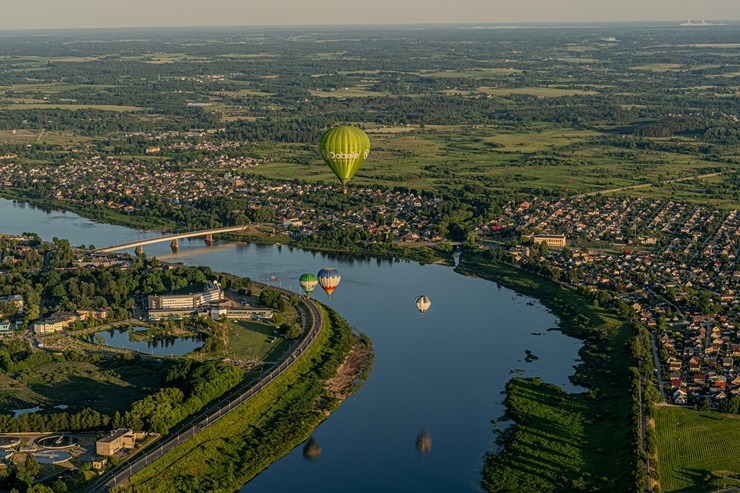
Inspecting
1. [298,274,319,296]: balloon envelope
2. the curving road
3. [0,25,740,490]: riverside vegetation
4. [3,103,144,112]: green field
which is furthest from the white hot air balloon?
[3,103,144,112]: green field

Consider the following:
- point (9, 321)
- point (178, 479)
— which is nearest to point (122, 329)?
point (9, 321)

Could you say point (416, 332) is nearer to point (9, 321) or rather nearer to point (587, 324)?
point (587, 324)

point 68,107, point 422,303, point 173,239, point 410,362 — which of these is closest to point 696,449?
point 410,362

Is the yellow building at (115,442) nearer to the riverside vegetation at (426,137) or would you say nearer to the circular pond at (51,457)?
the circular pond at (51,457)

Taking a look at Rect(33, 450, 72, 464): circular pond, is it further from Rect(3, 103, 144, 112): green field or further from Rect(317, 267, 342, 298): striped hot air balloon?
Rect(3, 103, 144, 112): green field

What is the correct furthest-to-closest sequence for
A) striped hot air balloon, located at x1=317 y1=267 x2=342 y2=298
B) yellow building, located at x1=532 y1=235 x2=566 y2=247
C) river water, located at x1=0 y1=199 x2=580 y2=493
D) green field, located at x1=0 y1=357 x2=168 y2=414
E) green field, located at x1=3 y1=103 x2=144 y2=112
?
1. green field, located at x1=3 y1=103 x2=144 y2=112
2. yellow building, located at x1=532 y1=235 x2=566 y2=247
3. striped hot air balloon, located at x1=317 y1=267 x2=342 y2=298
4. green field, located at x1=0 y1=357 x2=168 y2=414
5. river water, located at x1=0 y1=199 x2=580 y2=493

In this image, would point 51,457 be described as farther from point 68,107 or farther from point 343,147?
point 68,107

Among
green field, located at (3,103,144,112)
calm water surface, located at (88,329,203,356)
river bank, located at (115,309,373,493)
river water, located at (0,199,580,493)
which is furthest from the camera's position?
green field, located at (3,103,144,112)
